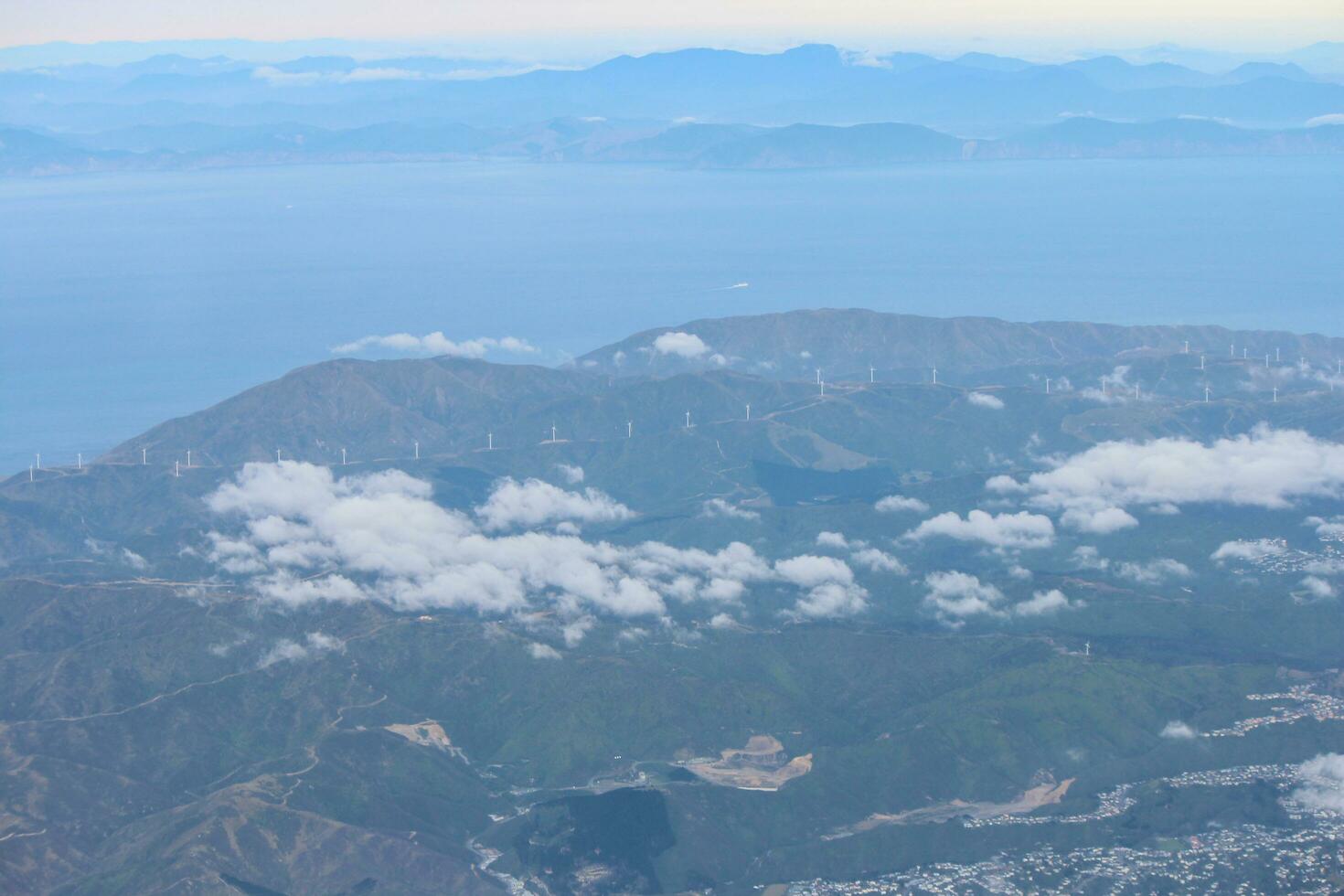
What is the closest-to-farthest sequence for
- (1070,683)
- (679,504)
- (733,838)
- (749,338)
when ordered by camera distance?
(733,838) → (1070,683) → (679,504) → (749,338)

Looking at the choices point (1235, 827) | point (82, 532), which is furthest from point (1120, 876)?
point (82, 532)

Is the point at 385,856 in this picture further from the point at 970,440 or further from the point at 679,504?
the point at 970,440

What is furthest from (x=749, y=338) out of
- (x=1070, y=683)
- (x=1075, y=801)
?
(x=1075, y=801)

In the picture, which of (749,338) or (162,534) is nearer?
(162,534)

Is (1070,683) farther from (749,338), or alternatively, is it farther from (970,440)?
(749,338)

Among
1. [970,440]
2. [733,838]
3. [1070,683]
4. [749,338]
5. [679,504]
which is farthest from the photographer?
[749,338]

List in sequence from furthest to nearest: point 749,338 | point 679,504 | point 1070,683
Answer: point 749,338
point 679,504
point 1070,683

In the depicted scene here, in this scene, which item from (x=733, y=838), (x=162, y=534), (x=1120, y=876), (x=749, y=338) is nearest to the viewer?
(x=1120, y=876)

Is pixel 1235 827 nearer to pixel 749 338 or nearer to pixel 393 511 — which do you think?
pixel 393 511

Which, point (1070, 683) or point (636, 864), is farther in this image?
point (1070, 683)
